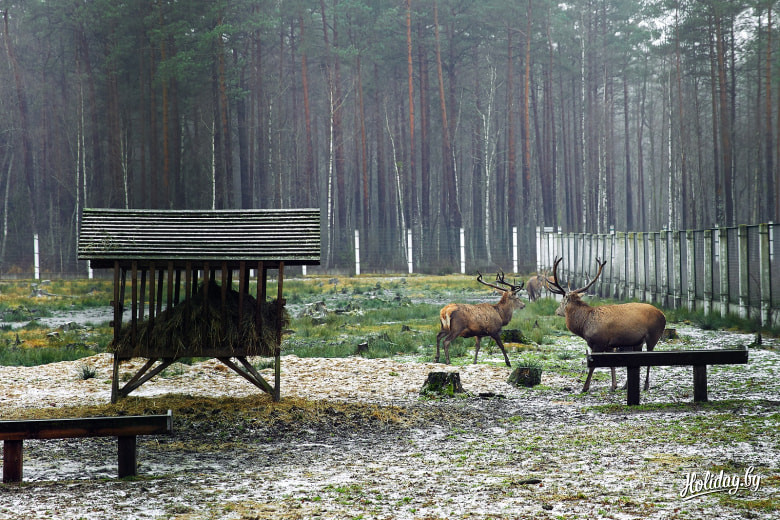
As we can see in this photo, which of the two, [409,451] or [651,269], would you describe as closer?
[409,451]

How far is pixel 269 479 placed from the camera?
22.2ft

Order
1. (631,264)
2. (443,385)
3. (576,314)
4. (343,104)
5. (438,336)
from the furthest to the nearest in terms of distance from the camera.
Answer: (343,104)
(631,264)
(438,336)
(576,314)
(443,385)

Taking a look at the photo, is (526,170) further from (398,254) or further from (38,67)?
(38,67)

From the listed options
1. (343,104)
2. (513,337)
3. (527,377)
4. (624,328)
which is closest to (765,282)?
(513,337)

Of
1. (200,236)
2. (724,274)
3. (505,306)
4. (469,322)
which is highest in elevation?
(200,236)

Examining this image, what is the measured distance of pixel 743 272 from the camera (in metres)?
16.8

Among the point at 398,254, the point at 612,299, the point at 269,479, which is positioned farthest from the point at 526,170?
the point at 269,479

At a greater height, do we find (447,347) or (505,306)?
(505,306)

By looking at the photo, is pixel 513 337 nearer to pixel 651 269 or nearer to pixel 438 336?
pixel 438 336

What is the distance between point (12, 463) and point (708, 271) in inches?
620

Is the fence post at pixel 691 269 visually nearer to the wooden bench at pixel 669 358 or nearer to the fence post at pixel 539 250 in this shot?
the wooden bench at pixel 669 358

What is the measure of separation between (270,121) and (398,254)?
1176 cm

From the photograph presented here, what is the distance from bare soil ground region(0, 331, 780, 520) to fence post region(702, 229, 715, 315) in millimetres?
6420

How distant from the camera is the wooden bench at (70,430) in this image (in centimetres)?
662
